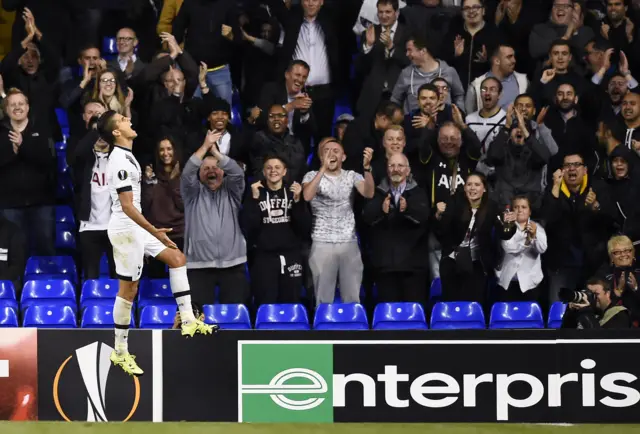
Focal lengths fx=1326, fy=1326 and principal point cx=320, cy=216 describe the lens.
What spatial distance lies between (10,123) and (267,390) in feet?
13.7

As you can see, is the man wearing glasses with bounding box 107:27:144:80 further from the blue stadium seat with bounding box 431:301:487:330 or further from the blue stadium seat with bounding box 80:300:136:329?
the blue stadium seat with bounding box 431:301:487:330

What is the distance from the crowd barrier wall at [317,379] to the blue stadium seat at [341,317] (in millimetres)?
842

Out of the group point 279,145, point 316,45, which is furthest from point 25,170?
point 316,45

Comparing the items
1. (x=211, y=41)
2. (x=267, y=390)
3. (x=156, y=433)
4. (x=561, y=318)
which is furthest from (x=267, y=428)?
(x=211, y=41)

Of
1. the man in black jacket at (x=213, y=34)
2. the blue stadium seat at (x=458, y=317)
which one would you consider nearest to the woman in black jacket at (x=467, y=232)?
the blue stadium seat at (x=458, y=317)

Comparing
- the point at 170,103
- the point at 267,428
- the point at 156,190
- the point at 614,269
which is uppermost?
the point at 170,103

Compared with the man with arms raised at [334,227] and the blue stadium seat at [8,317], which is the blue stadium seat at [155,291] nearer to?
the blue stadium seat at [8,317]

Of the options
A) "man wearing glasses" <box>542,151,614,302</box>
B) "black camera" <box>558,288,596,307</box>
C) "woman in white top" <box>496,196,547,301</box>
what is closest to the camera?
"black camera" <box>558,288,596,307</box>

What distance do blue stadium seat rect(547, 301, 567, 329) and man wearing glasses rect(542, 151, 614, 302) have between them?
599 mm

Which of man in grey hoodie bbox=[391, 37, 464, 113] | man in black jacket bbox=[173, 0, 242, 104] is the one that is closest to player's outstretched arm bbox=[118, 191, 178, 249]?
man in black jacket bbox=[173, 0, 242, 104]

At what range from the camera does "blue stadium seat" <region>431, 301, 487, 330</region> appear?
484 inches

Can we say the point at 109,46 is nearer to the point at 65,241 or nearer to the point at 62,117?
the point at 62,117

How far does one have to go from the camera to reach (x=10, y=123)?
1346 centimetres

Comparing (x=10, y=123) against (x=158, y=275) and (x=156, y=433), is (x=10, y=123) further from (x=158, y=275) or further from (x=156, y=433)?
(x=156, y=433)
